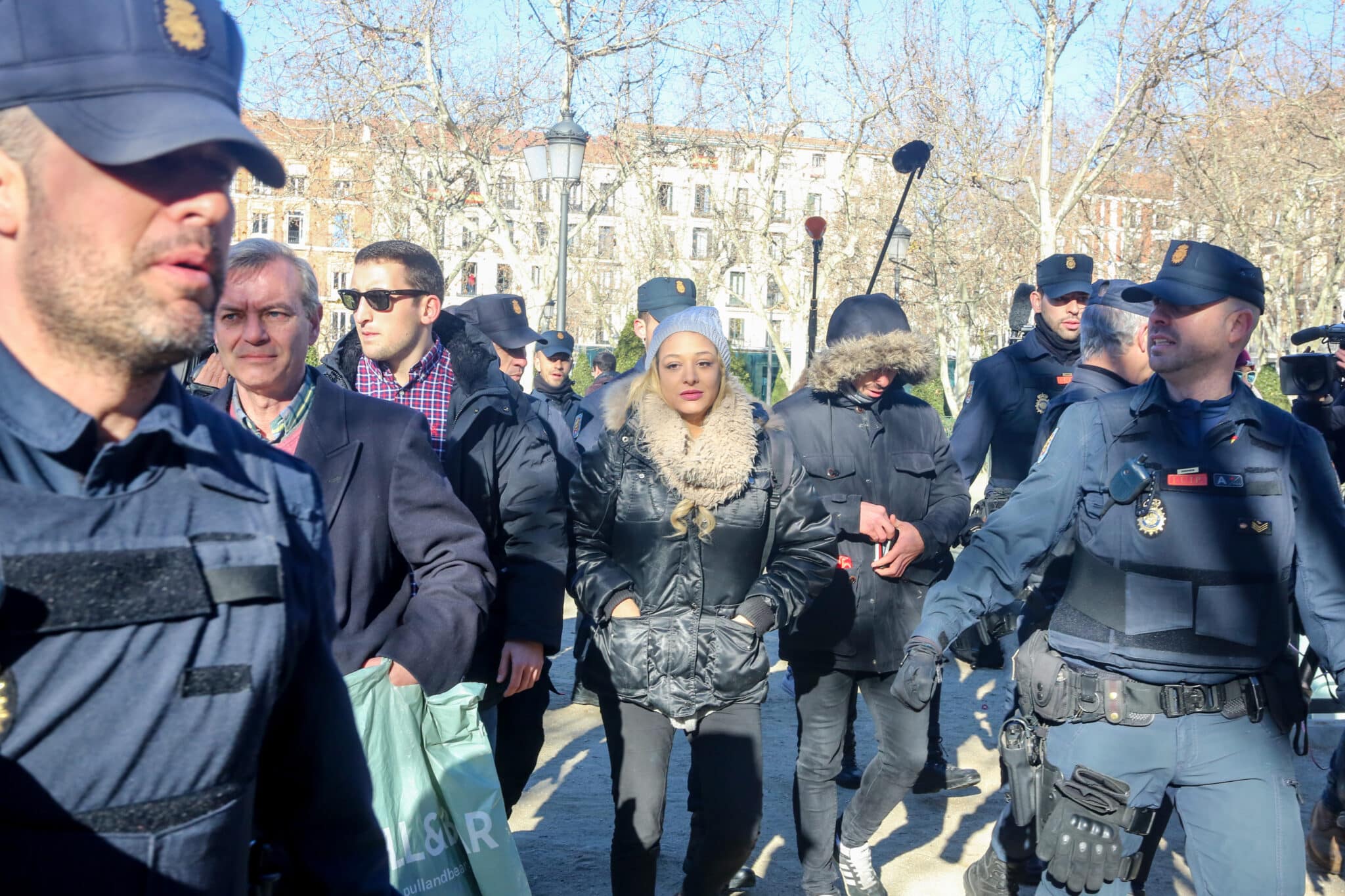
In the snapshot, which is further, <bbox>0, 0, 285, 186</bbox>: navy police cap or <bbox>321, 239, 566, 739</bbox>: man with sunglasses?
<bbox>321, 239, 566, 739</bbox>: man with sunglasses

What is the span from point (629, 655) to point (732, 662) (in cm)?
33

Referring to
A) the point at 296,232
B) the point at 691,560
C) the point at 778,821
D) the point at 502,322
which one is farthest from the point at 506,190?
the point at 296,232

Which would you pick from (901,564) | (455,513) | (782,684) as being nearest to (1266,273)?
(782,684)

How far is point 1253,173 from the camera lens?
24094 millimetres

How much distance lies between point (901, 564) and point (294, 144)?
20323mm

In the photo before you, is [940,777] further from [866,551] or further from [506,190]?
[506,190]

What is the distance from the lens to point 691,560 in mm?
4055

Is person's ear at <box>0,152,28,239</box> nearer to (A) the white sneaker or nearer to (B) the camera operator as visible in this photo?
(A) the white sneaker

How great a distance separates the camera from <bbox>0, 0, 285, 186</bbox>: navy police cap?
1.26 metres

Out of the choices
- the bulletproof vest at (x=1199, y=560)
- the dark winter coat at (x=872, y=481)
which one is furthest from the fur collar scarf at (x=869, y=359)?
the bulletproof vest at (x=1199, y=560)

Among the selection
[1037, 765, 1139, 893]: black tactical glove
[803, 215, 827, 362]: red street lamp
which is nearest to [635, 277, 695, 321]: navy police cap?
[803, 215, 827, 362]: red street lamp

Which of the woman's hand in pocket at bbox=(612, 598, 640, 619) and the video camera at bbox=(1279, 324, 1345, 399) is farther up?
the video camera at bbox=(1279, 324, 1345, 399)

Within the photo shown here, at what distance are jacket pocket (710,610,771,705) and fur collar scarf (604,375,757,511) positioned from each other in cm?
41

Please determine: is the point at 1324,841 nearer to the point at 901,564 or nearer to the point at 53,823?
the point at 901,564
